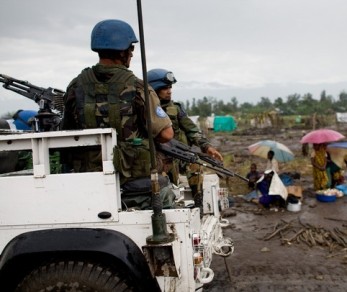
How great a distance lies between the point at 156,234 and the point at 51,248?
665 mm

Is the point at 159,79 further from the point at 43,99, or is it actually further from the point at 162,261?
the point at 162,261

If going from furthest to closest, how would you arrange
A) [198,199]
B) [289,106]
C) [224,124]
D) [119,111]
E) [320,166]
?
1. [289,106]
2. [224,124]
3. [320,166]
4. [198,199]
5. [119,111]

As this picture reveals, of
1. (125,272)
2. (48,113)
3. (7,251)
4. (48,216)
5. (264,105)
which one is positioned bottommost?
(125,272)

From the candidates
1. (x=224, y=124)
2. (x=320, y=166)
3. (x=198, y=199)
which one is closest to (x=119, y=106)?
(x=198, y=199)

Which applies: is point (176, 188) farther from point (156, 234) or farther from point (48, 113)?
point (156, 234)

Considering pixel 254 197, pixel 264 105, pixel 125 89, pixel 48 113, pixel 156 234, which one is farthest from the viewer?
pixel 264 105

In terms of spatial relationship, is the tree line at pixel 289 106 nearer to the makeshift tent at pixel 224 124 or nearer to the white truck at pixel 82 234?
the makeshift tent at pixel 224 124

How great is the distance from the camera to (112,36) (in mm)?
3121

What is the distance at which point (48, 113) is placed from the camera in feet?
14.7

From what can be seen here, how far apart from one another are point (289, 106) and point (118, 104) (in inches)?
1950

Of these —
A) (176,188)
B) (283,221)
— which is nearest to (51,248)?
(176,188)

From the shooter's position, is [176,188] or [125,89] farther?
[176,188]

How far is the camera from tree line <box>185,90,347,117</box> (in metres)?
46.5

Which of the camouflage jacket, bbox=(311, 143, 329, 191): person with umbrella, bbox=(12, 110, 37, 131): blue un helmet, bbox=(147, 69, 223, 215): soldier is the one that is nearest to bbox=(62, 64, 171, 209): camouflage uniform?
bbox=(147, 69, 223, 215): soldier
